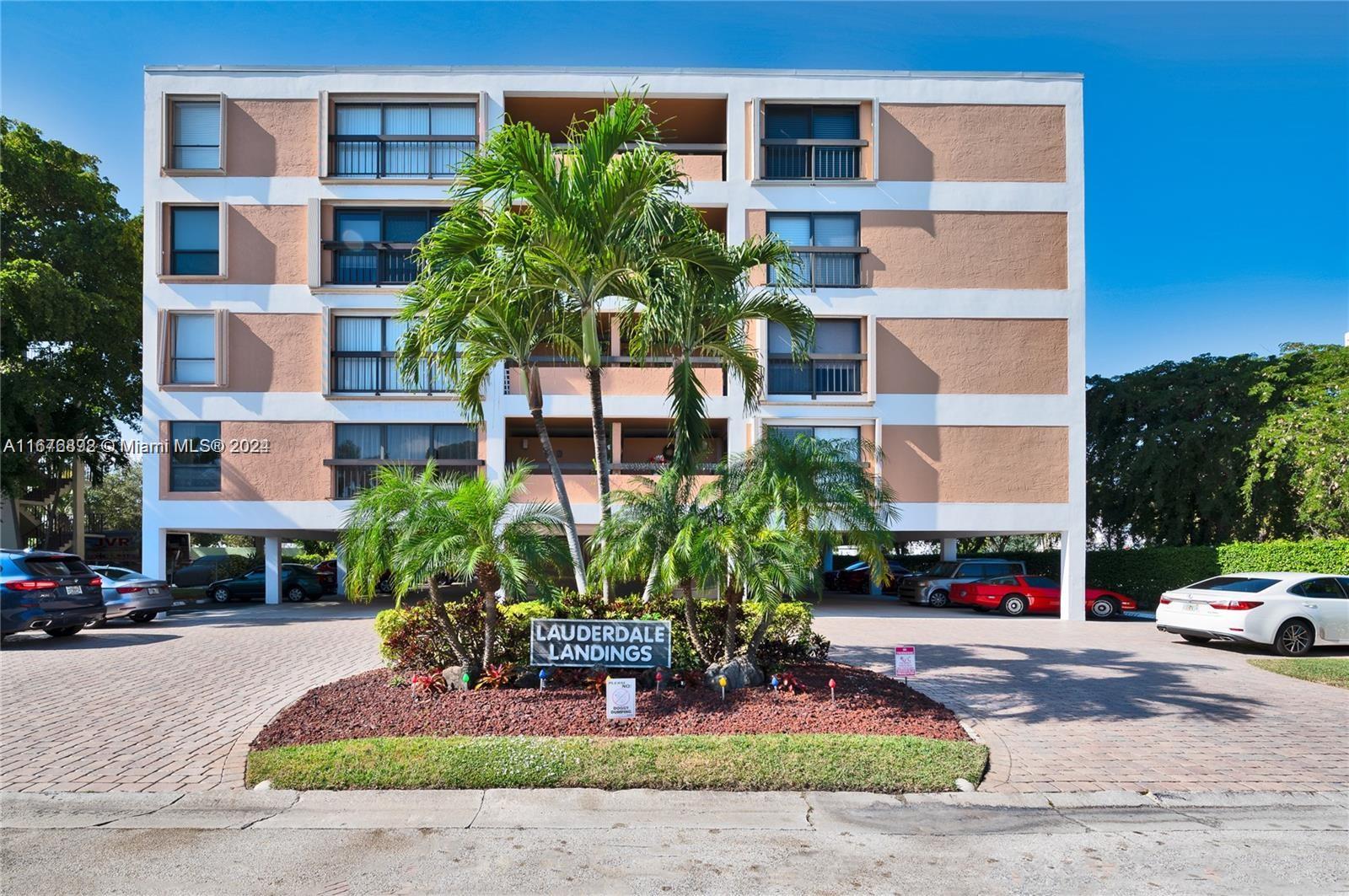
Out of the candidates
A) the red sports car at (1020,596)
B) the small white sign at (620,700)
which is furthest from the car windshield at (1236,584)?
the small white sign at (620,700)

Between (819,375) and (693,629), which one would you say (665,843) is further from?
(819,375)

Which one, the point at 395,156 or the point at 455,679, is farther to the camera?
the point at 395,156

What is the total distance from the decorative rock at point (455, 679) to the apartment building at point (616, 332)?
1128 cm

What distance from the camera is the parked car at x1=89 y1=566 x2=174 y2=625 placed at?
16.7 meters

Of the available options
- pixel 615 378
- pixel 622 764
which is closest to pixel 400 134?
pixel 615 378

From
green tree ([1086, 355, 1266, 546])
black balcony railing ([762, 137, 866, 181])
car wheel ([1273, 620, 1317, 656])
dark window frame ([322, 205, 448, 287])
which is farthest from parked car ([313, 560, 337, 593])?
green tree ([1086, 355, 1266, 546])

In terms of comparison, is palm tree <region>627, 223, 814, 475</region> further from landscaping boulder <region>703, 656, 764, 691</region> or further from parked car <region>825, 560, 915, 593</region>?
parked car <region>825, 560, 915, 593</region>

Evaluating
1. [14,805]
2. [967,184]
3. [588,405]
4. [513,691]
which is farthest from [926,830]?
[967,184]

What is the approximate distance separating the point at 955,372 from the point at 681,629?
44.2 feet

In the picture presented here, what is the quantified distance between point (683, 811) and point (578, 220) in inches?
247

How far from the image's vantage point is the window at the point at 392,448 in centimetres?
2056

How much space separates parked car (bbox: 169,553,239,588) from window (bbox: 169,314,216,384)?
33.5 feet

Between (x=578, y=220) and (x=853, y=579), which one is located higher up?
(x=578, y=220)

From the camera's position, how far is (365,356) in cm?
2080
